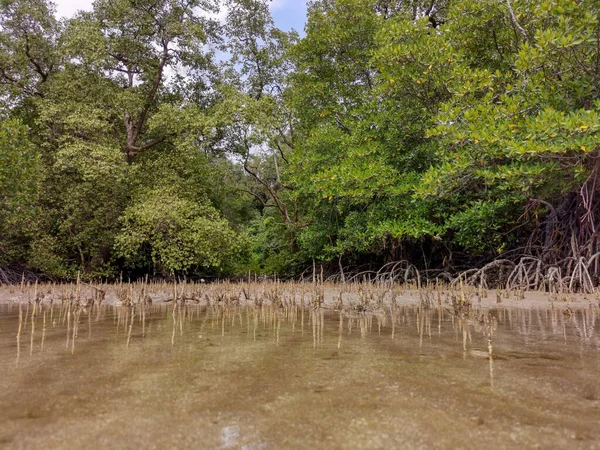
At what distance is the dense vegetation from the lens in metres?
6.91

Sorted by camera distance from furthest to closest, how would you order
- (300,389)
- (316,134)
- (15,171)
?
(316,134) < (15,171) < (300,389)

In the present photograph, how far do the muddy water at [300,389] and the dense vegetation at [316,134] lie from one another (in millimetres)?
4402

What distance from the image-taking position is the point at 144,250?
14.8m

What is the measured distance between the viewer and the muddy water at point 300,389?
140 centimetres

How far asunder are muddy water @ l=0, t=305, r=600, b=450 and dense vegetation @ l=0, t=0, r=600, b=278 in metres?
4.40

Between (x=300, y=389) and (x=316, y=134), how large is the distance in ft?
33.2

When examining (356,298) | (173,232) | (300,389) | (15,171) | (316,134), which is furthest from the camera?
(173,232)

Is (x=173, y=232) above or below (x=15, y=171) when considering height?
below

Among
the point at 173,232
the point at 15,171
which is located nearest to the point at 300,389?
the point at 15,171

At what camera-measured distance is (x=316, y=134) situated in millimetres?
11445

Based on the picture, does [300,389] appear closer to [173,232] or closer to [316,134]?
[316,134]

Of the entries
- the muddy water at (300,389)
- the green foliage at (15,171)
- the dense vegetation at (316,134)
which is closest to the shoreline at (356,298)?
the dense vegetation at (316,134)

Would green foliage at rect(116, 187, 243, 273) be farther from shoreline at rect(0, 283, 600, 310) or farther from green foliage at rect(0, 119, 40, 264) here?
shoreline at rect(0, 283, 600, 310)

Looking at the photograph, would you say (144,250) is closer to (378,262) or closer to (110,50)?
(110,50)
